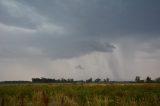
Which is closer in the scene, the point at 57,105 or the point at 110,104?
the point at 57,105

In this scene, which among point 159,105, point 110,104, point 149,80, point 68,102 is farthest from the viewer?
point 149,80

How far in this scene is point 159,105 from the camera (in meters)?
15.5

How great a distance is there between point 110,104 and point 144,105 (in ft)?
16.4

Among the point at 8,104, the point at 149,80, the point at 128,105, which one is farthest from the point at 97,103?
the point at 149,80

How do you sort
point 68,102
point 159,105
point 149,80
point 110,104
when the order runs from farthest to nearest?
point 149,80 → point 110,104 → point 159,105 → point 68,102

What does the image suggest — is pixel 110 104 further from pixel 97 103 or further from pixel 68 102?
pixel 68 102

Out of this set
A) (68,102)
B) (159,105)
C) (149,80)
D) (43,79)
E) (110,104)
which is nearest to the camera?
(68,102)

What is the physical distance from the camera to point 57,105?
15898mm

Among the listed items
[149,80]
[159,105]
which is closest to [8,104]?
[159,105]

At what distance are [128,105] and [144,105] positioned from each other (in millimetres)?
790

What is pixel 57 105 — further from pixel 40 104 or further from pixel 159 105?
pixel 159 105

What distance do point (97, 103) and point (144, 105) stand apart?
2.42 metres

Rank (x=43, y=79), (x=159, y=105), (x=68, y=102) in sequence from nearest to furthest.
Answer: (x=68, y=102)
(x=159, y=105)
(x=43, y=79)

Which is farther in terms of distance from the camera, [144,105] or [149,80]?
[149,80]
